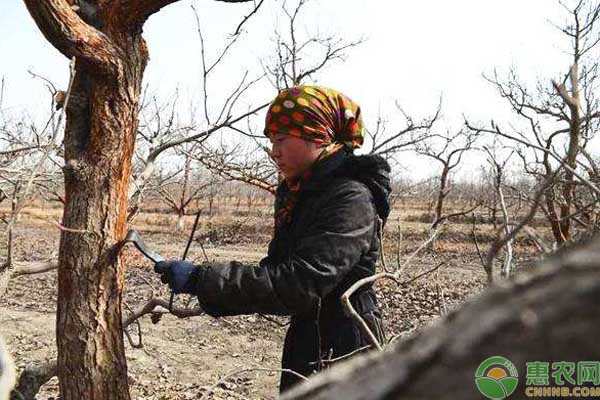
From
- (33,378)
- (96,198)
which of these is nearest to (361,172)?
(96,198)

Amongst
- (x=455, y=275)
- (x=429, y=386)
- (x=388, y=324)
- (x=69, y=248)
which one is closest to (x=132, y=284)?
(x=388, y=324)

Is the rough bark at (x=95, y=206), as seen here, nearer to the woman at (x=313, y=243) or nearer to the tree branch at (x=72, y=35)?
the tree branch at (x=72, y=35)

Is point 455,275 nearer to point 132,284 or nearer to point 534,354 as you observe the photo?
point 132,284

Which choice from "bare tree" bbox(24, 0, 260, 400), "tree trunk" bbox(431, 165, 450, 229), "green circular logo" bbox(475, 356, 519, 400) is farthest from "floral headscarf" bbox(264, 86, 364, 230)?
"green circular logo" bbox(475, 356, 519, 400)

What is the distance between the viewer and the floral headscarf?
1.90 meters

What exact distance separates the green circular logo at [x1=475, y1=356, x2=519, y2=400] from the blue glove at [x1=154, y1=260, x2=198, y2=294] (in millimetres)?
1445

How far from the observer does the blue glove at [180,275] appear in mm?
1705

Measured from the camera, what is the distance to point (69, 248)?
197 centimetres

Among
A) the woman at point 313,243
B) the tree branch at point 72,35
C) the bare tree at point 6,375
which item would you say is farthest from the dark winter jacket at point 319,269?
the bare tree at point 6,375

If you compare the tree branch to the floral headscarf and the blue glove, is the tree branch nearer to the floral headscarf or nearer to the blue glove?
the floral headscarf

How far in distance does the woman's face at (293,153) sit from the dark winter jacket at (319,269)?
7 cm

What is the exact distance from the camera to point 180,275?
171 cm

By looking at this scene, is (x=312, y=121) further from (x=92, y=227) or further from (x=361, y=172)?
(x=92, y=227)

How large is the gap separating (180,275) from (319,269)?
46 cm
